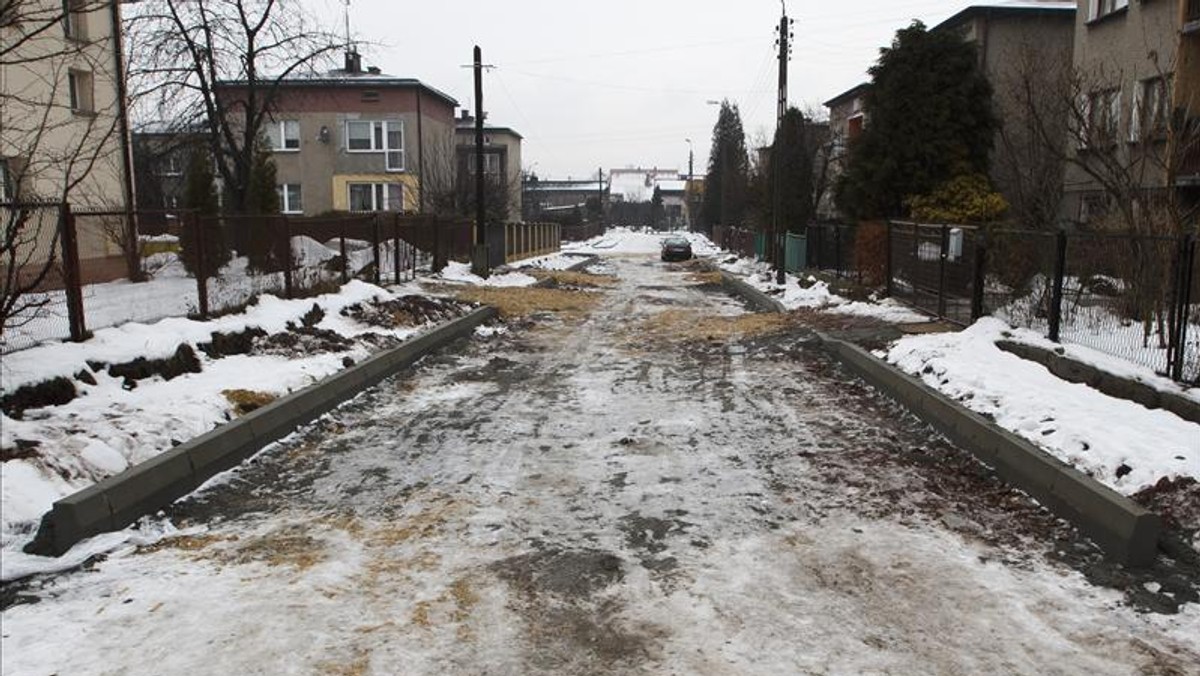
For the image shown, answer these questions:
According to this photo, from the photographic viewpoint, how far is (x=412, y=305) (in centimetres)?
1573

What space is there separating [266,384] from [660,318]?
35.8 ft

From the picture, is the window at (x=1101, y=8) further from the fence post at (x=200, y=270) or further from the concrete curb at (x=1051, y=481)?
the fence post at (x=200, y=270)

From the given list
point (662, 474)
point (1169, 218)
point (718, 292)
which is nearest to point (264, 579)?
Result: point (662, 474)

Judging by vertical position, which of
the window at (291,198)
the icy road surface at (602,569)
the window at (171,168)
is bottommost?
the icy road surface at (602,569)

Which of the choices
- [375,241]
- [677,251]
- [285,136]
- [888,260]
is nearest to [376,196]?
[285,136]

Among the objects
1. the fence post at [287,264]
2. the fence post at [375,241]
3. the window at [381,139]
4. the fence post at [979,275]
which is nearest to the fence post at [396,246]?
the fence post at [375,241]

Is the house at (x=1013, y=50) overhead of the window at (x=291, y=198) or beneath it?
overhead

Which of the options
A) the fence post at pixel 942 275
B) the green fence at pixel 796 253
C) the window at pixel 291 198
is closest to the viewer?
the fence post at pixel 942 275

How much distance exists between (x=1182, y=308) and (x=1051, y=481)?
7.86 ft

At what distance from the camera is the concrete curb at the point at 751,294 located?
2035 cm

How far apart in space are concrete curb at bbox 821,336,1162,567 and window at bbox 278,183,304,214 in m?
45.4

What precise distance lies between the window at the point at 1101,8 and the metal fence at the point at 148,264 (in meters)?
18.9

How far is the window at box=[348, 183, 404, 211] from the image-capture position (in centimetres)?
4862

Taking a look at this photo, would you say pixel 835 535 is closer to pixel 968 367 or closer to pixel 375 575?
Answer: pixel 375 575
